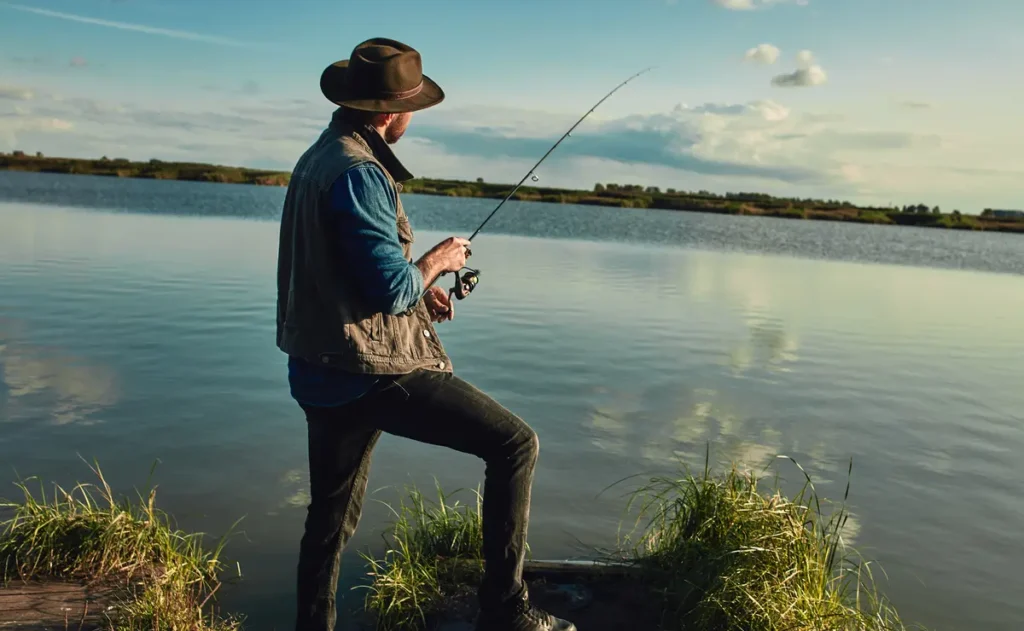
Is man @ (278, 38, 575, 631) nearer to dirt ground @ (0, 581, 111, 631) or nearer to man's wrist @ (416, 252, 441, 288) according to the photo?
man's wrist @ (416, 252, 441, 288)

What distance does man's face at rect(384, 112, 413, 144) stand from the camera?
330 cm

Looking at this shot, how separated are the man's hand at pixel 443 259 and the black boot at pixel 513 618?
1.26 m

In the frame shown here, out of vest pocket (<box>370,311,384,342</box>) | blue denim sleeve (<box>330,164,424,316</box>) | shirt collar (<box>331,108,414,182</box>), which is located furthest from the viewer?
shirt collar (<box>331,108,414,182</box>)

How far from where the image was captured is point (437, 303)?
354cm

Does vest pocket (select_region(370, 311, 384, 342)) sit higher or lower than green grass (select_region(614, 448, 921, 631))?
higher

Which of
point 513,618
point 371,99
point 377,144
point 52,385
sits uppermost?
point 371,99

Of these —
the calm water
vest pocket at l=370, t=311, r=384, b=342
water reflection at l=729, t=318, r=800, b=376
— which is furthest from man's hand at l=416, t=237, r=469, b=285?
water reflection at l=729, t=318, r=800, b=376

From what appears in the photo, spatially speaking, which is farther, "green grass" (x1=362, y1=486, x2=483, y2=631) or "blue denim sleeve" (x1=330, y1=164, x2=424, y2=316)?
"green grass" (x1=362, y1=486, x2=483, y2=631)

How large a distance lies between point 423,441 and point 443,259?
68 centimetres

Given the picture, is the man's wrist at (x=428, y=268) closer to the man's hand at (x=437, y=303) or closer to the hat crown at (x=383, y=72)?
the man's hand at (x=437, y=303)

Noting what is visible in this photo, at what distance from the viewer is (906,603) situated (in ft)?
15.5

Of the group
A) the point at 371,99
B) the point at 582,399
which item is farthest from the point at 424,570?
the point at 582,399

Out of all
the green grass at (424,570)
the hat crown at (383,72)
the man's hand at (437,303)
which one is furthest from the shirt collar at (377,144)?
the green grass at (424,570)

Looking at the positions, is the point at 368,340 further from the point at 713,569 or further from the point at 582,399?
the point at 582,399
